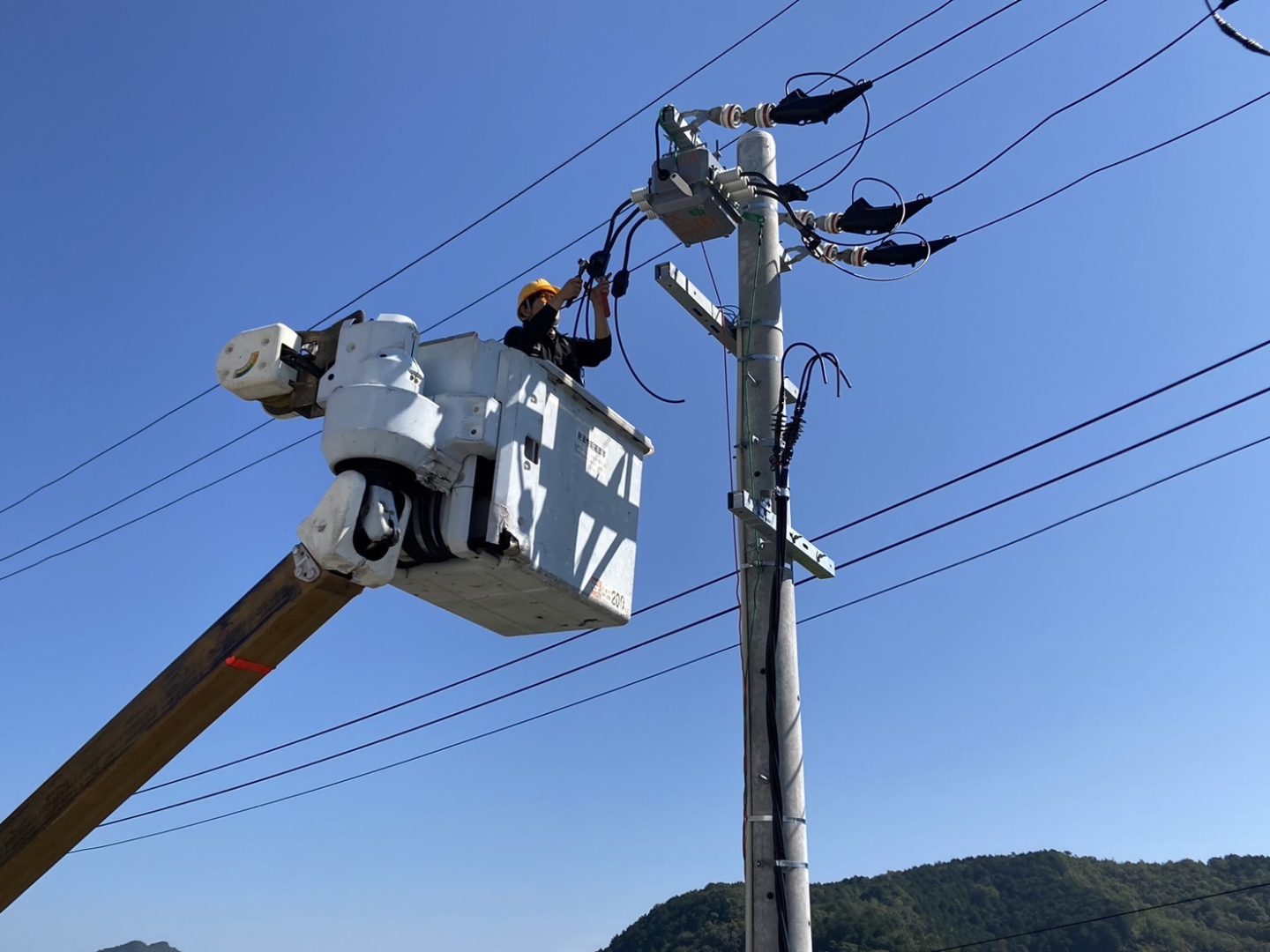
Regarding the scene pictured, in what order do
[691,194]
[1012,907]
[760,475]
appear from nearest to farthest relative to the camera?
1. [760,475]
2. [691,194]
3. [1012,907]

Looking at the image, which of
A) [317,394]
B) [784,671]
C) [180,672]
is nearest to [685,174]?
[317,394]

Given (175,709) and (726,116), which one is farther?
(726,116)

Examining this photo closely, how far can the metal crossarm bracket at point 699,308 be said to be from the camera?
7.03 metres

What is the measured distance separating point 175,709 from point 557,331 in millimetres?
2965

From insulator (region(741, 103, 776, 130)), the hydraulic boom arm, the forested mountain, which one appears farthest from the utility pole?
the forested mountain

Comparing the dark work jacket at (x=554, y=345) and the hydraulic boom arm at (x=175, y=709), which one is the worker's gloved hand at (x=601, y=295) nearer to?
the dark work jacket at (x=554, y=345)

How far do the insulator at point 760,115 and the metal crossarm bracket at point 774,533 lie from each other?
2.68m

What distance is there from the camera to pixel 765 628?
620 cm

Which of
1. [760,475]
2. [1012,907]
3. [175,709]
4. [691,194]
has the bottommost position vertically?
[175,709]

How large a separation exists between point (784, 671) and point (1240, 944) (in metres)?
61.6

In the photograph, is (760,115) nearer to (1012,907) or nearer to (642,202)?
(642,202)

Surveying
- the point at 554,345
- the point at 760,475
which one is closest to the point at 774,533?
the point at 760,475

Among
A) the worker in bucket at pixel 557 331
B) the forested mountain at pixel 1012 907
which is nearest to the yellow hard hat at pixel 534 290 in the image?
the worker in bucket at pixel 557 331

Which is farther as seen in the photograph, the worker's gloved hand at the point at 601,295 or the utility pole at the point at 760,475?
the worker's gloved hand at the point at 601,295
